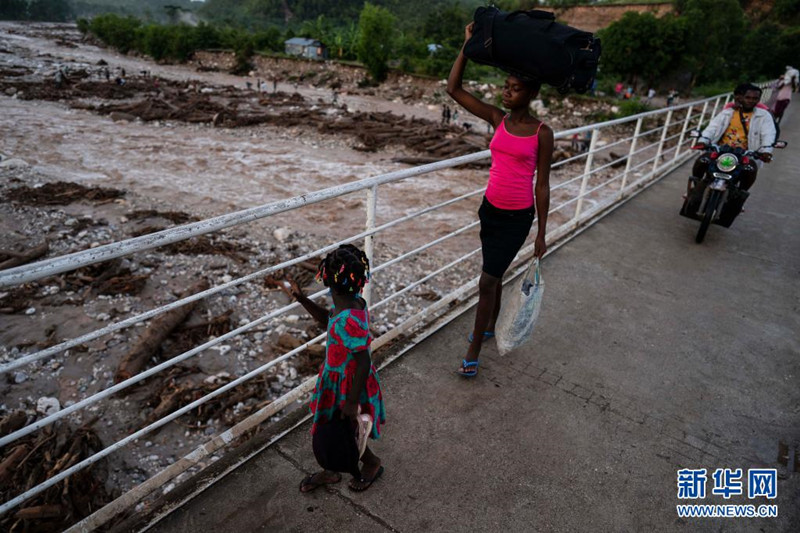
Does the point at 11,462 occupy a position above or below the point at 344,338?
below

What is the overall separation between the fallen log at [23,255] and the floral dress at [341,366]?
6384 mm

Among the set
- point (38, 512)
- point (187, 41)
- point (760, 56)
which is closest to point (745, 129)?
point (38, 512)

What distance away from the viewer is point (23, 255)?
21.7ft

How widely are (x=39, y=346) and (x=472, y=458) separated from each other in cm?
491

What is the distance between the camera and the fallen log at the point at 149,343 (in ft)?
15.0

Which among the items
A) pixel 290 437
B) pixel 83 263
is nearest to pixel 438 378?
pixel 290 437

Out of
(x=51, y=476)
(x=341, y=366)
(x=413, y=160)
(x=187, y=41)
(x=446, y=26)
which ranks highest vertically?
(x=446, y=26)

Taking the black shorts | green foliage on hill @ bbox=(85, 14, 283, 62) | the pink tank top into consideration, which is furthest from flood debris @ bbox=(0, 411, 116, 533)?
green foliage on hill @ bbox=(85, 14, 283, 62)

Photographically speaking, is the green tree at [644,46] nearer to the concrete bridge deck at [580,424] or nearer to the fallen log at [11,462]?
the concrete bridge deck at [580,424]

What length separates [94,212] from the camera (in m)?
9.04

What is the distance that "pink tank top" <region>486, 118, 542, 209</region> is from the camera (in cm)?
252

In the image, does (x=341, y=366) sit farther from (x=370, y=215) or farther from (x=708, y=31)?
(x=708, y=31)

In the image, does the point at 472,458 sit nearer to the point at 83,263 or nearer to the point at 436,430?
the point at 436,430

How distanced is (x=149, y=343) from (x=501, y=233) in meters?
3.92
